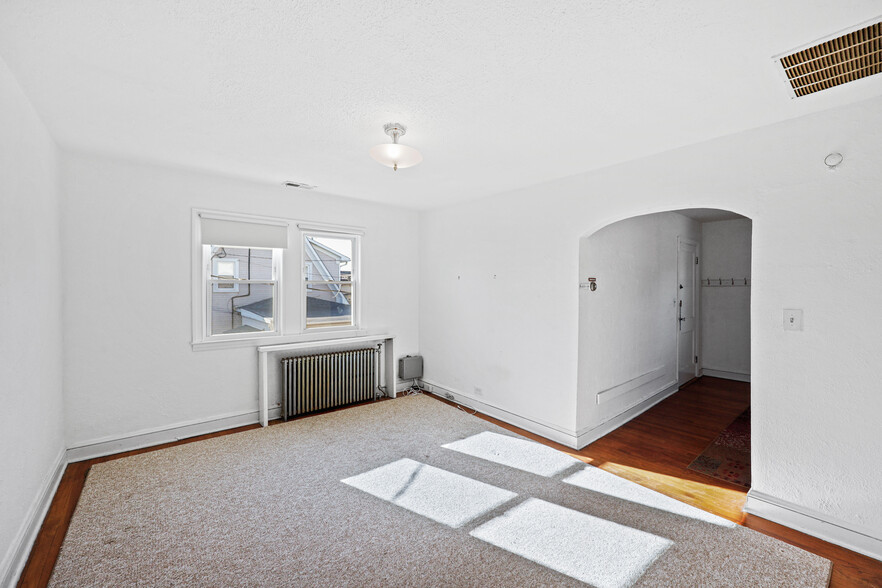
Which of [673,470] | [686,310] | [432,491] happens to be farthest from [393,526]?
[686,310]

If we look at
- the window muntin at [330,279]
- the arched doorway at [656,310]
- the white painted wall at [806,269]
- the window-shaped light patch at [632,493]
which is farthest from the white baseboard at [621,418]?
the window muntin at [330,279]

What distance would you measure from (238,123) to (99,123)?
99 cm

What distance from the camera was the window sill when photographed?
12.7ft

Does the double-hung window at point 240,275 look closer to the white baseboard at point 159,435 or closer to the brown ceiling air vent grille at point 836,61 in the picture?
the white baseboard at point 159,435

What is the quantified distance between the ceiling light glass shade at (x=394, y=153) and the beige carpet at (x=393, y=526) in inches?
93.7

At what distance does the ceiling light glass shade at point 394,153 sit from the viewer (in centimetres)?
245

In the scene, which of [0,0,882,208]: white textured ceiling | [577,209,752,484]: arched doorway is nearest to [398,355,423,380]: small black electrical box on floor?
[577,209,752,484]: arched doorway

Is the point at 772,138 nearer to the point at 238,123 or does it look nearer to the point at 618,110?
the point at 618,110

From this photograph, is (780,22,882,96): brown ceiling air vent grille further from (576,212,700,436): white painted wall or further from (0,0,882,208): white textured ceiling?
(576,212,700,436): white painted wall

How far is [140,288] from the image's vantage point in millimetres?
3506

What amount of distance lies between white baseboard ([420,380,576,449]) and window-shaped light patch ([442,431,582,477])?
22cm

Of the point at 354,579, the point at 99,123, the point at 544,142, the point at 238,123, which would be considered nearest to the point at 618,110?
the point at 544,142

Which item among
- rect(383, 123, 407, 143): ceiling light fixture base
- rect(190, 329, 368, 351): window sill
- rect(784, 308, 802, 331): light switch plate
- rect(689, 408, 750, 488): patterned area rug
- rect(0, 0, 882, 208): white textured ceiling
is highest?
rect(0, 0, 882, 208): white textured ceiling

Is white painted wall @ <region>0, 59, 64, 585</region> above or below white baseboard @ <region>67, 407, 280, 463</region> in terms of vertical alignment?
above
